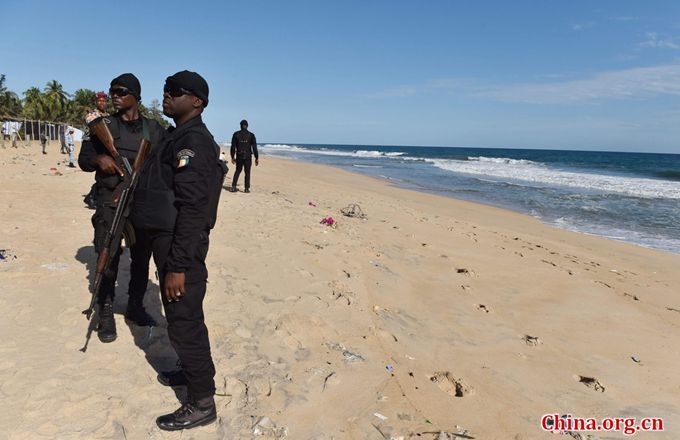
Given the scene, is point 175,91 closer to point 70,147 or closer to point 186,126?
point 186,126

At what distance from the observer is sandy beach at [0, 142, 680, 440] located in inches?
104

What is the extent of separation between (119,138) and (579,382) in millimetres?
4113

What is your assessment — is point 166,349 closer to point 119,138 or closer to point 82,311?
point 82,311

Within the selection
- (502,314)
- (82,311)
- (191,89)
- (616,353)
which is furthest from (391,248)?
(191,89)

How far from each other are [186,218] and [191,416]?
117 cm

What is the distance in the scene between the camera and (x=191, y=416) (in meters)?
2.44

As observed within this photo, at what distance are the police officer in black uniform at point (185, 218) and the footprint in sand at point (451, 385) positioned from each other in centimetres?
167

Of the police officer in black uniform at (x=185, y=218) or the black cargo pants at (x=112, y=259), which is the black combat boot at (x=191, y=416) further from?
the black cargo pants at (x=112, y=259)

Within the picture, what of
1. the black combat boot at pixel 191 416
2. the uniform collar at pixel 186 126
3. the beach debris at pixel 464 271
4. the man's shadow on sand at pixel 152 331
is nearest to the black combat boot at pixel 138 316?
the man's shadow on sand at pixel 152 331

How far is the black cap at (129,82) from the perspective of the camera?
3.06 m

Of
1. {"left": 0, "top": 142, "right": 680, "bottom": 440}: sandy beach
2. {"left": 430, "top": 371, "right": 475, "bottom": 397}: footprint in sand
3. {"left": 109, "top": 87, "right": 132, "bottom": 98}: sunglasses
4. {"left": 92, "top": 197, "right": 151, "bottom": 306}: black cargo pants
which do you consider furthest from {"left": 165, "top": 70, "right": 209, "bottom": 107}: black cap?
{"left": 430, "top": 371, "right": 475, "bottom": 397}: footprint in sand

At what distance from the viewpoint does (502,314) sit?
4699mm

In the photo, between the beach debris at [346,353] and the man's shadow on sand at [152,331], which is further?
the beach debris at [346,353]

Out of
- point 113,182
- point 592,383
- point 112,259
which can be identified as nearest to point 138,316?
point 112,259
